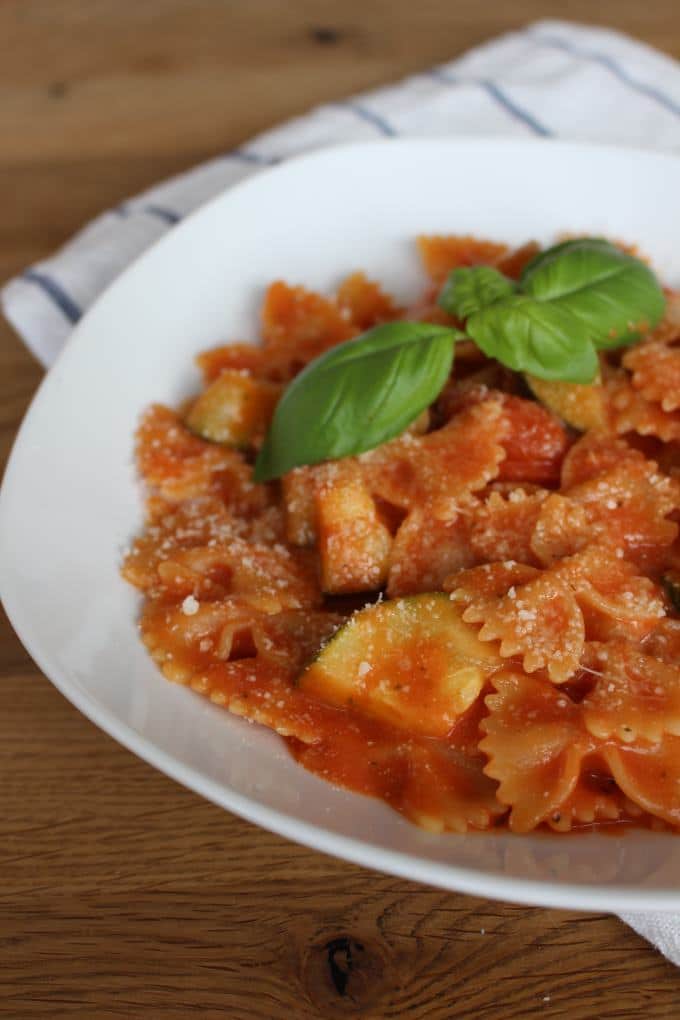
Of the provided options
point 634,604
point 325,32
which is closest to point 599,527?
point 634,604

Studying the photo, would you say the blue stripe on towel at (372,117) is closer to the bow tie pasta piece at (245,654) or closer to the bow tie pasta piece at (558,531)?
the bow tie pasta piece at (558,531)

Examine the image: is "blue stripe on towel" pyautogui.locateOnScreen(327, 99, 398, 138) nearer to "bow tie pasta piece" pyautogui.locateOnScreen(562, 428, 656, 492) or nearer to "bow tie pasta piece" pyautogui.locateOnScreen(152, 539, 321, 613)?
"bow tie pasta piece" pyautogui.locateOnScreen(562, 428, 656, 492)

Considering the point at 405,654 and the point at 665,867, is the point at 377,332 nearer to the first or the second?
the point at 405,654

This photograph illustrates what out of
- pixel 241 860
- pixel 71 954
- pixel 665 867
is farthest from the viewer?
pixel 241 860

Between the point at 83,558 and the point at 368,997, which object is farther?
the point at 83,558

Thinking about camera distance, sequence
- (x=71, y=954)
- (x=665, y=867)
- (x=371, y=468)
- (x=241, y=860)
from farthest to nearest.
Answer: (x=371, y=468)
(x=241, y=860)
(x=71, y=954)
(x=665, y=867)

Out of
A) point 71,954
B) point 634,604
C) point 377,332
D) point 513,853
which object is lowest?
point 71,954

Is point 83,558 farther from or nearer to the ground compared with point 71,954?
farther from the ground

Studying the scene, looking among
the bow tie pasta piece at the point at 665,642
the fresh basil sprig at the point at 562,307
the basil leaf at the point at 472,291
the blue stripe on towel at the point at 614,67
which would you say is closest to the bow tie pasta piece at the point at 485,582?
the bow tie pasta piece at the point at 665,642
